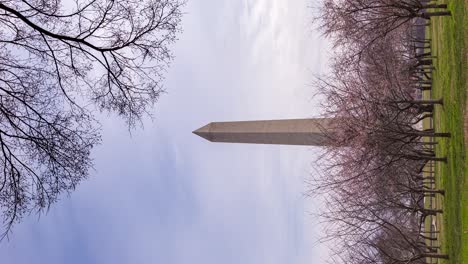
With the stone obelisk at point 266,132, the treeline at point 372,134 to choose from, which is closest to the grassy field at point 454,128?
the treeline at point 372,134

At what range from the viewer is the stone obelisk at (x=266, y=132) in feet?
76.5

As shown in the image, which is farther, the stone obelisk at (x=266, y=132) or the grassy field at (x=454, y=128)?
the stone obelisk at (x=266, y=132)

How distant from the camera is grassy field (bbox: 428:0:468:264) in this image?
13.5 m

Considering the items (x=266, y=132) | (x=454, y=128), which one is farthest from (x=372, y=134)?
(x=266, y=132)

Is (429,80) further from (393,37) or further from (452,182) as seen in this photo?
(452,182)

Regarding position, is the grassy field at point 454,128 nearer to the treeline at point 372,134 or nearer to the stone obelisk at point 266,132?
the treeline at point 372,134

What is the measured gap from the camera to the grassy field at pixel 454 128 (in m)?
13.5

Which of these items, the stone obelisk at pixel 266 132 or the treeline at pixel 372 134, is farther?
the stone obelisk at pixel 266 132

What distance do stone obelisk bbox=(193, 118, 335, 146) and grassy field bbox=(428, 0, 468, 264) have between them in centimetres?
528

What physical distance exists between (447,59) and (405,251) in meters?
6.96

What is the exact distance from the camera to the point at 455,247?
15.0m

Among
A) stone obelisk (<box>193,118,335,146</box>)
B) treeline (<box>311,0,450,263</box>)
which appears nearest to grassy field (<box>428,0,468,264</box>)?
treeline (<box>311,0,450,263</box>)

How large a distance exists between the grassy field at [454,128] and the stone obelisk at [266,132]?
17.3ft

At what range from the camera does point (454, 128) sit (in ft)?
48.8
